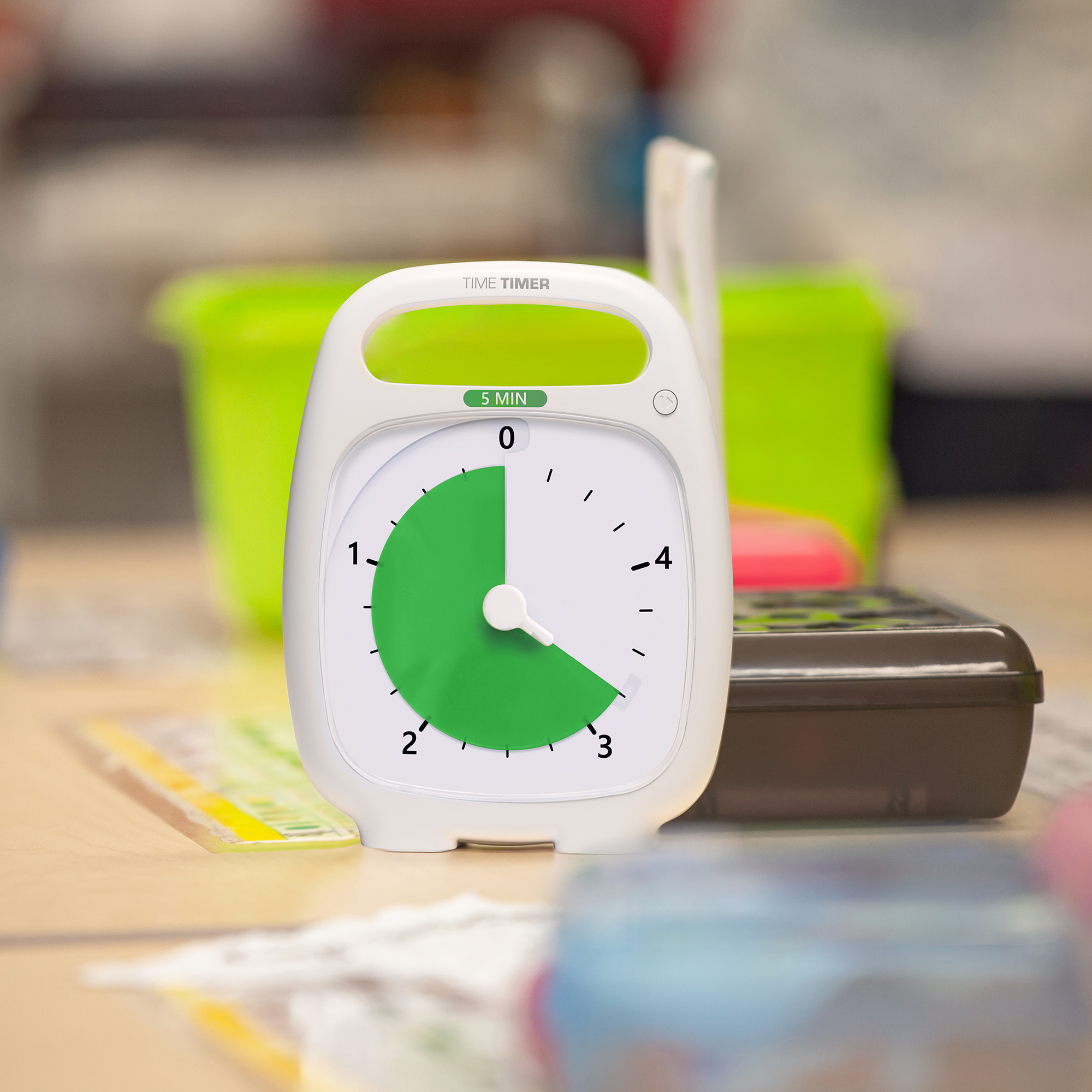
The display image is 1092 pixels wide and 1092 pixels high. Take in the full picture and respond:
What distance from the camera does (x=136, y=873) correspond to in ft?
1.53

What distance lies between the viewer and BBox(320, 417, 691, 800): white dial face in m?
0.46

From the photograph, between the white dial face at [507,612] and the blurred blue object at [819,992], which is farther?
the white dial face at [507,612]

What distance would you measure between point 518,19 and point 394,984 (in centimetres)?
205

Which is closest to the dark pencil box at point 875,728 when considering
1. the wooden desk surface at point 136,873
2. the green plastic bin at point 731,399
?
the wooden desk surface at point 136,873

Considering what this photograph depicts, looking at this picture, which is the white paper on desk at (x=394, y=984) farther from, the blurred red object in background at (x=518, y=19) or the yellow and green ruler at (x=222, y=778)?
the blurred red object in background at (x=518, y=19)

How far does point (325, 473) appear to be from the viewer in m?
0.46

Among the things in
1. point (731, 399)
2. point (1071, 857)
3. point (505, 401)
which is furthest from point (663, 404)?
point (731, 399)

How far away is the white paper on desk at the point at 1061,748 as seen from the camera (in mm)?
552

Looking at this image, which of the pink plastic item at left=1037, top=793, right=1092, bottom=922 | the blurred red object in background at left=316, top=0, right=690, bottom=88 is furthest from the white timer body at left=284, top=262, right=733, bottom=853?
the blurred red object in background at left=316, top=0, right=690, bottom=88

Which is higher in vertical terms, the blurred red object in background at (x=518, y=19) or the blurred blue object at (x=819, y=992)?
the blurred red object in background at (x=518, y=19)

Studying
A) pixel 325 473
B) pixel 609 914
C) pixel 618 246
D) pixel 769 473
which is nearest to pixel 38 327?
pixel 618 246

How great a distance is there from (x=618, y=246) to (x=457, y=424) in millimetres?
1759

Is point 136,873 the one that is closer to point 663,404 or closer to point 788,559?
point 663,404

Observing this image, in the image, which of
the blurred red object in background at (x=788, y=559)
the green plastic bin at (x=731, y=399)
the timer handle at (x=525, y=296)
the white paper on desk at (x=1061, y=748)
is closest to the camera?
the timer handle at (x=525, y=296)
